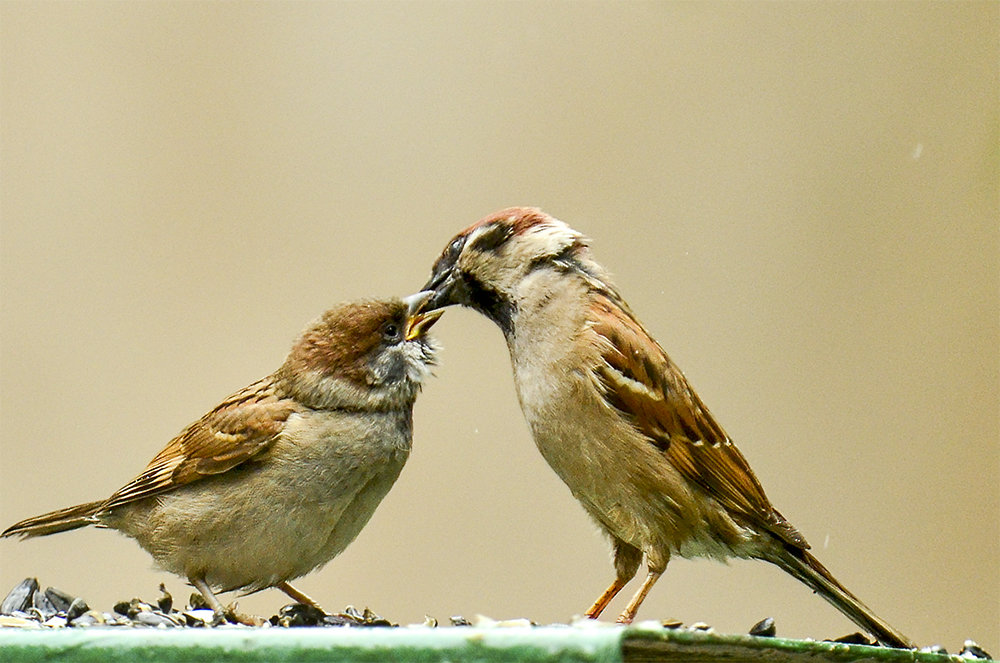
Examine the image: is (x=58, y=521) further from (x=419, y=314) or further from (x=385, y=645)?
(x=385, y=645)

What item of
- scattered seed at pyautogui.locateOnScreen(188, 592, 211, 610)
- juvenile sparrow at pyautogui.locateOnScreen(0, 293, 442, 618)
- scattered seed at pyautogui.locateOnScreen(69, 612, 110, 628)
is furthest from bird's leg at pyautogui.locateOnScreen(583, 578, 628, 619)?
scattered seed at pyautogui.locateOnScreen(69, 612, 110, 628)

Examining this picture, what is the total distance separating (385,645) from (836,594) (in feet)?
4.64

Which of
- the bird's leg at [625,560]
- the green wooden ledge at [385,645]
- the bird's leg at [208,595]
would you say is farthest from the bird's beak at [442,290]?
the green wooden ledge at [385,645]

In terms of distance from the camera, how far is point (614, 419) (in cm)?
247

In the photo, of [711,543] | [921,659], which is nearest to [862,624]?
[711,543]

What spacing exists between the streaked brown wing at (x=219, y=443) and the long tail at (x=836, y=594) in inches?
45.7

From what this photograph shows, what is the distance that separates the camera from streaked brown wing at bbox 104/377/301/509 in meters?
2.65

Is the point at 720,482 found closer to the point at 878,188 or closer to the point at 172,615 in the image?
the point at 172,615

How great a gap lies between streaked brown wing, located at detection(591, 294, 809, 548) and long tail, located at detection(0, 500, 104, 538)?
1.30 metres

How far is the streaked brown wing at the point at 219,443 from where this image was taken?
8.70ft

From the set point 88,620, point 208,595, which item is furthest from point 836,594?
point 88,620

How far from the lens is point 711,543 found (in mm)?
2574

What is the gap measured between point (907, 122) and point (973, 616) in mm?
2042

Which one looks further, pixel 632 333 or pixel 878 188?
pixel 878 188
